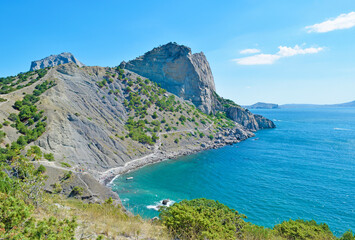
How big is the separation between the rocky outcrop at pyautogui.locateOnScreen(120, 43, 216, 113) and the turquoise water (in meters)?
56.6

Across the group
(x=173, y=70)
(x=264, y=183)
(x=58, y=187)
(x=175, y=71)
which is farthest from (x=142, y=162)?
(x=175, y=71)

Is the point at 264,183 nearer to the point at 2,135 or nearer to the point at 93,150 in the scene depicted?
the point at 93,150

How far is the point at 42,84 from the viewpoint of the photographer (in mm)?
63438

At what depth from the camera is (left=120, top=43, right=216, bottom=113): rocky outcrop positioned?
122000 millimetres

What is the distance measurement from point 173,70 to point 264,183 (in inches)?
3605

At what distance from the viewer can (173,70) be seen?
12281 cm

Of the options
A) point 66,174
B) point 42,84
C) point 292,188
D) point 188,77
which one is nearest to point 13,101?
point 42,84

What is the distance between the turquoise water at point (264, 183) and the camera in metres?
36.9

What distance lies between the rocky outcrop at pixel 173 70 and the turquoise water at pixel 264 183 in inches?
2228

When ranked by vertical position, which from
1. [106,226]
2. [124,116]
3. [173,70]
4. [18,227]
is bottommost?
[106,226]

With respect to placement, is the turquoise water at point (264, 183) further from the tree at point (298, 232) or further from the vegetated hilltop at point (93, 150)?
the tree at point (298, 232)

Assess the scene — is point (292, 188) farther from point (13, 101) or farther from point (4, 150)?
point (13, 101)

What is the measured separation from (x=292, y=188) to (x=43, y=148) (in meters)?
58.4

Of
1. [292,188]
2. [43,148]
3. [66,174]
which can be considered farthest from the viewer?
[292,188]
